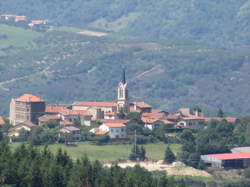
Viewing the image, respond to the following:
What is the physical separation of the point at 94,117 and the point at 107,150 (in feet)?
51.4

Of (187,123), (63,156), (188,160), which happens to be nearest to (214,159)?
(188,160)

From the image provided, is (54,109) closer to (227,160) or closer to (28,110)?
(28,110)

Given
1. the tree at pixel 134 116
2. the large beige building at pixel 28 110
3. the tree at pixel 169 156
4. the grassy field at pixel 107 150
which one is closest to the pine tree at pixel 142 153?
the grassy field at pixel 107 150

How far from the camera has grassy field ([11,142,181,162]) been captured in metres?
134

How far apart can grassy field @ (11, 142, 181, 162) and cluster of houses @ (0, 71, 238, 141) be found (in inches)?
160

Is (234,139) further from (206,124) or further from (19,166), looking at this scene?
(19,166)

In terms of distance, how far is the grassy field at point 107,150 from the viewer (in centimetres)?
13350

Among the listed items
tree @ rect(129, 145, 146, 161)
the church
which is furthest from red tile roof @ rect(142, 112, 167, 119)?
tree @ rect(129, 145, 146, 161)

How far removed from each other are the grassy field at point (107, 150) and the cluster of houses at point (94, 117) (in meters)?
4.06

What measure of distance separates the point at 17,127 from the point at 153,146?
15622 mm

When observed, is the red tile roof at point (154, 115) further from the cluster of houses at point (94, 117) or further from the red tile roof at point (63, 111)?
the red tile roof at point (63, 111)

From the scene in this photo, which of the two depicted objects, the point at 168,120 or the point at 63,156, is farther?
the point at 168,120

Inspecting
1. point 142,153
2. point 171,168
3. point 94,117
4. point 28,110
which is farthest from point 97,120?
point 171,168

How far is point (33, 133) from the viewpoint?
141 meters
